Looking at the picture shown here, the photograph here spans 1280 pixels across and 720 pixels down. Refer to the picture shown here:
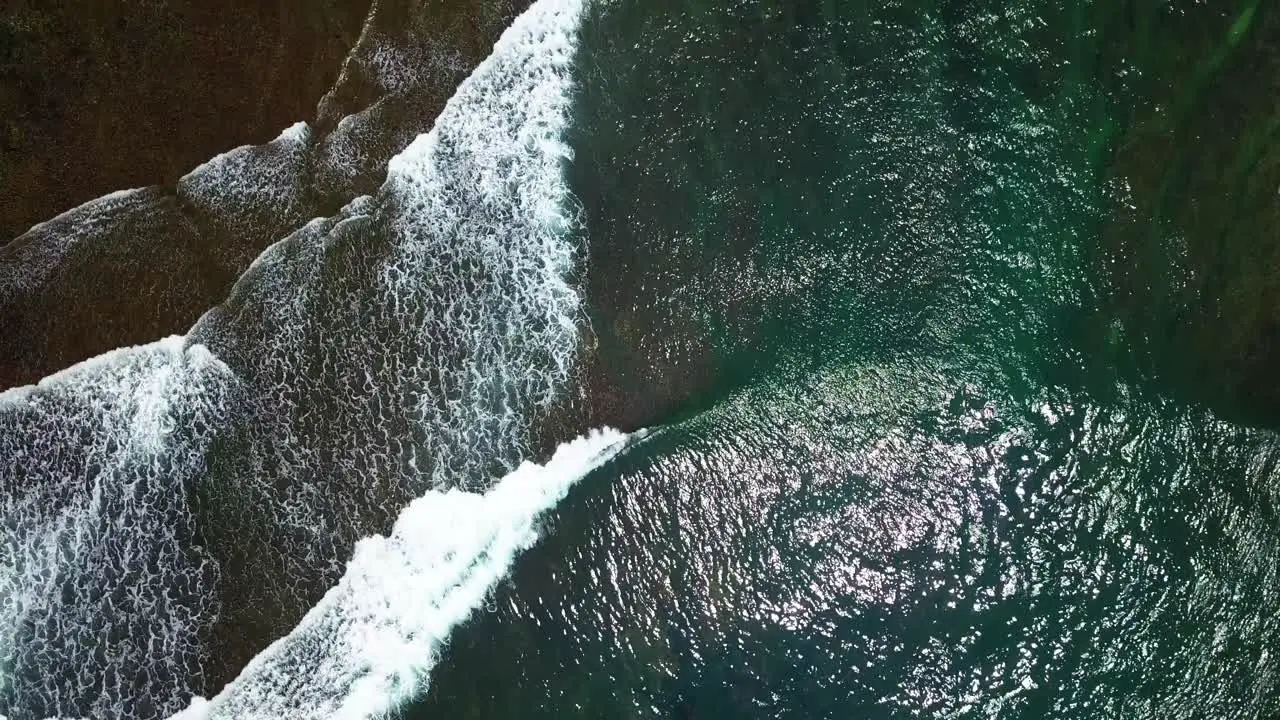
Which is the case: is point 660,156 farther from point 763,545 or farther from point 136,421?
point 136,421

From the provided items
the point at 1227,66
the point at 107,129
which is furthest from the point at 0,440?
the point at 1227,66

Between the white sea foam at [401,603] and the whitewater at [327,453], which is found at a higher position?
the whitewater at [327,453]

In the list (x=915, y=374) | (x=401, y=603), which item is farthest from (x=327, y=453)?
(x=915, y=374)

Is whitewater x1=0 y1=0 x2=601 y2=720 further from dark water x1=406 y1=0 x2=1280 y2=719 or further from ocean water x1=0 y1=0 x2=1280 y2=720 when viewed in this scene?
dark water x1=406 y1=0 x2=1280 y2=719

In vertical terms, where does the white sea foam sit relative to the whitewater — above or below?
below

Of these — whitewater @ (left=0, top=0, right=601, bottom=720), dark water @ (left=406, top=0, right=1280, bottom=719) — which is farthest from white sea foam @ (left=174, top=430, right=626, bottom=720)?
dark water @ (left=406, top=0, right=1280, bottom=719)

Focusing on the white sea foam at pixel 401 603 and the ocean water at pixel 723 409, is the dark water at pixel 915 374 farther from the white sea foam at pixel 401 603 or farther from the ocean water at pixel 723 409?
the white sea foam at pixel 401 603

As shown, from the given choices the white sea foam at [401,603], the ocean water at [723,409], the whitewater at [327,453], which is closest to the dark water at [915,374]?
the ocean water at [723,409]
